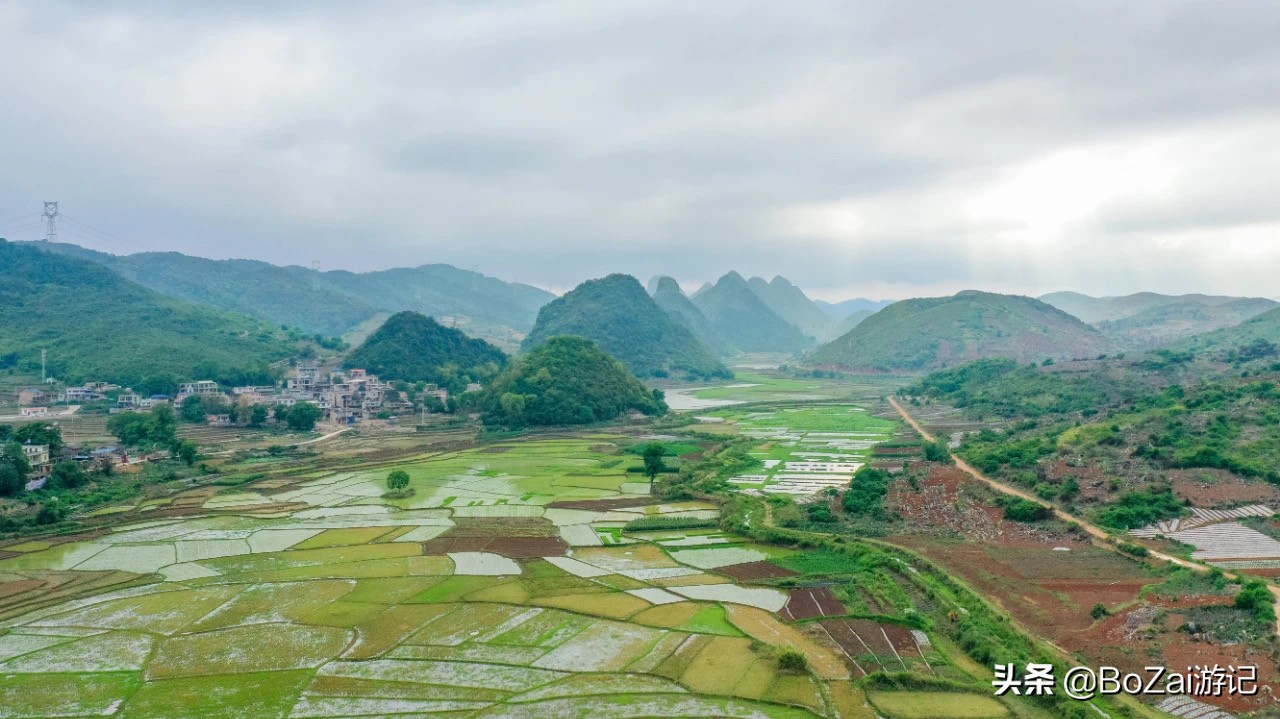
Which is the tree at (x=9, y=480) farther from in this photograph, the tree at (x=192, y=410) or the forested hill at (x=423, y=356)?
the forested hill at (x=423, y=356)

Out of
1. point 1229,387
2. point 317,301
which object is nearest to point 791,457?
point 1229,387

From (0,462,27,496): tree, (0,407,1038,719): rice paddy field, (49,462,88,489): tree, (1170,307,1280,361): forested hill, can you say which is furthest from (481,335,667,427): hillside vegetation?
(1170,307,1280,361): forested hill

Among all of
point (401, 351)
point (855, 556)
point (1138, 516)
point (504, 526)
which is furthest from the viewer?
point (401, 351)

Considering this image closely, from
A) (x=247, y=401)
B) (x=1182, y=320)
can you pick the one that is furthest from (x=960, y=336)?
(x=247, y=401)

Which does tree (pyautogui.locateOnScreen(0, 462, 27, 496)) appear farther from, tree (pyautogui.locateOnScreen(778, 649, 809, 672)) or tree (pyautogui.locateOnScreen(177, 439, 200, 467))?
tree (pyautogui.locateOnScreen(778, 649, 809, 672))

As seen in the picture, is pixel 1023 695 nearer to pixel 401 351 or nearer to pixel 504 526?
pixel 504 526
